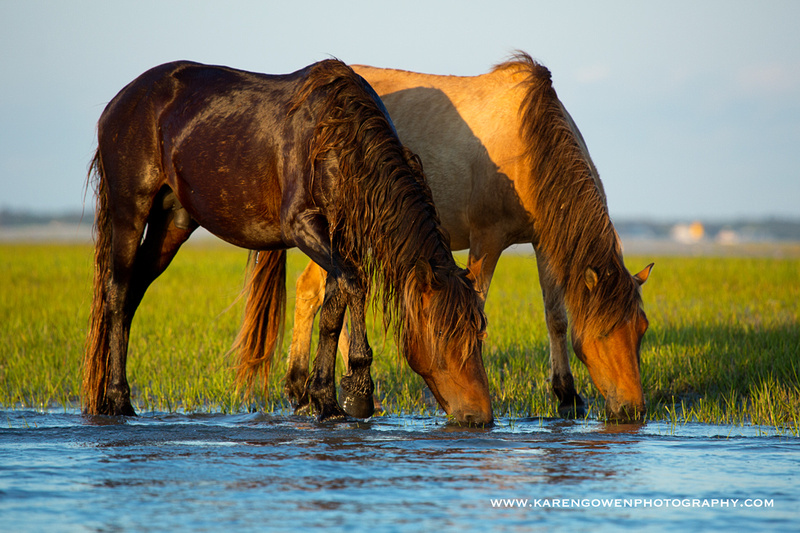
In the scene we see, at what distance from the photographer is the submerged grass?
533 centimetres

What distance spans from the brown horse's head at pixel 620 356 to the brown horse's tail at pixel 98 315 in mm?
3102

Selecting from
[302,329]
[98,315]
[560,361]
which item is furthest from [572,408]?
[98,315]

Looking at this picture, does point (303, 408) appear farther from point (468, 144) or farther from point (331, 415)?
point (468, 144)

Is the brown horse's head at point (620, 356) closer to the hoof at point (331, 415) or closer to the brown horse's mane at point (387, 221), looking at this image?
the brown horse's mane at point (387, 221)

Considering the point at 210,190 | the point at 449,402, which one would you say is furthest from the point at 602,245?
the point at 210,190

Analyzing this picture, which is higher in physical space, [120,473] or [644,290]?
[644,290]

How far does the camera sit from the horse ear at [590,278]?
178 inches

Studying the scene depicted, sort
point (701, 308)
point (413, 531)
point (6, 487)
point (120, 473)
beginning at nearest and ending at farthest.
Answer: point (413, 531) → point (6, 487) → point (120, 473) → point (701, 308)

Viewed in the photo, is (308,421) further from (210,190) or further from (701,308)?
(701,308)

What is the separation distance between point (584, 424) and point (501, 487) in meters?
1.79

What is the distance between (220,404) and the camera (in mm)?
5406

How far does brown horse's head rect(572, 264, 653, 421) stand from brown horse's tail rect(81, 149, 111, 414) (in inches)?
122

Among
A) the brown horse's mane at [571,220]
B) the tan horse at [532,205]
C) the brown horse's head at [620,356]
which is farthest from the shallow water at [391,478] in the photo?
the brown horse's mane at [571,220]

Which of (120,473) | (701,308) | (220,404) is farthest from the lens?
(701,308)
